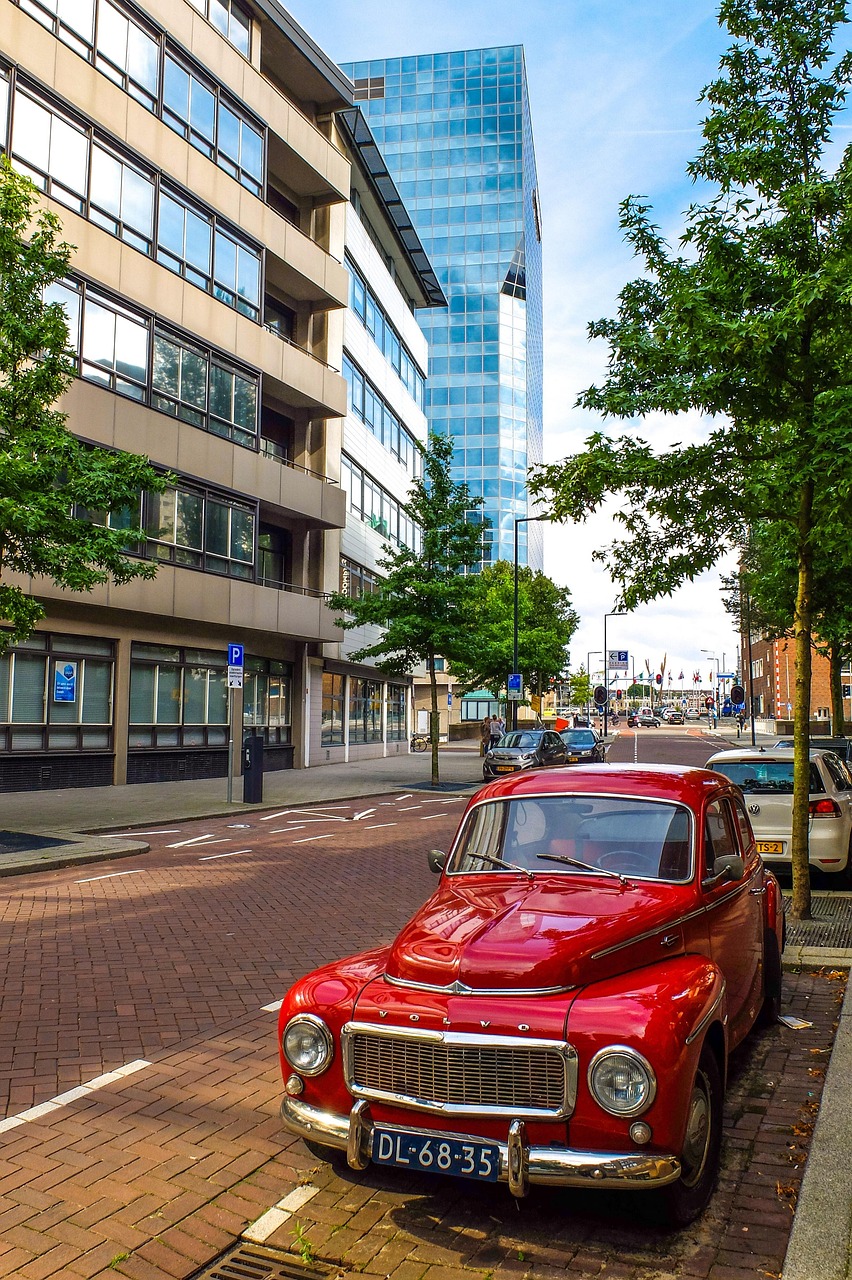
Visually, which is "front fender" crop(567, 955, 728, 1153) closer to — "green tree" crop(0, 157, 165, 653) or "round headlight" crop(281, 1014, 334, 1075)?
"round headlight" crop(281, 1014, 334, 1075)

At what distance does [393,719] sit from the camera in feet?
153

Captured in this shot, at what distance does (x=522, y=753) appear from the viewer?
26859 mm

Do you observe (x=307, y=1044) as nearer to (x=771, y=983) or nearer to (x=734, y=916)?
(x=734, y=916)

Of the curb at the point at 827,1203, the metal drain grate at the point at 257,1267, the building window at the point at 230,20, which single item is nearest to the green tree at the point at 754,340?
the curb at the point at 827,1203

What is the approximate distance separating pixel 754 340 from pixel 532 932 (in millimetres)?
5752

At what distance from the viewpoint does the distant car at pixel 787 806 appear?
394 inches

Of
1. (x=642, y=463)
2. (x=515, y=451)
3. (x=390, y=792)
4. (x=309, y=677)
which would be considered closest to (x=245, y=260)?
(x=309, y=677)

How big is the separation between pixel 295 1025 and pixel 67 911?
6.14 metres

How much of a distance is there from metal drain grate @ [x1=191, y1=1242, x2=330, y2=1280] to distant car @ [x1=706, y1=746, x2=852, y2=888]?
7.26 m

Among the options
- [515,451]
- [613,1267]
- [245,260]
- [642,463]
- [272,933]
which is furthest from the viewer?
[515,451]

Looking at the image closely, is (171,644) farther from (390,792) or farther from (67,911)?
(67,911)

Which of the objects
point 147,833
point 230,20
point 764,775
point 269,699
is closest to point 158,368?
point 269,699

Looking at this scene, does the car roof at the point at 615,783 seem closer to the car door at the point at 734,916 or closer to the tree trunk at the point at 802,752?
the car door at the point at 734,916

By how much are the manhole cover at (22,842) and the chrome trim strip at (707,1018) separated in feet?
33.9
